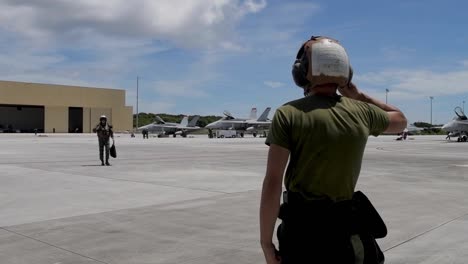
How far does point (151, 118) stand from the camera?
438ft

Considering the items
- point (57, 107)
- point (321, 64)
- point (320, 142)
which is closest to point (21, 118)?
point (57, 107)

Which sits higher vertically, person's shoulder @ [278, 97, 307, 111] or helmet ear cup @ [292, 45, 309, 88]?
helmet ear cup @ [292, 45, 309, 88]

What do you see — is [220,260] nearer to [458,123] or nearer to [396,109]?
[396,109]

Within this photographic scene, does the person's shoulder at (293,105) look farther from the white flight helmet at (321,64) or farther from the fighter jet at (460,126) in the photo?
the fighter jet at (460,126)

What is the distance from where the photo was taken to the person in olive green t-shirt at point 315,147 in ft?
7.59

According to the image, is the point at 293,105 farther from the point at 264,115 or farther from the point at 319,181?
the point at 264,115

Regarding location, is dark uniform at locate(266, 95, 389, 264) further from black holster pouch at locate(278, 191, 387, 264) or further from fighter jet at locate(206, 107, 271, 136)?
fighter jet at locate(206, 107, 271, 136)

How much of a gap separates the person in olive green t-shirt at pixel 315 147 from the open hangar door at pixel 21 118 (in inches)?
3812

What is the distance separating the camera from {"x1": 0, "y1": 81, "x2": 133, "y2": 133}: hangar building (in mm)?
89188

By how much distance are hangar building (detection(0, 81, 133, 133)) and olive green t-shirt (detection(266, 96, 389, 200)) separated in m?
93.0

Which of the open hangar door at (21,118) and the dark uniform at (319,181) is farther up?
the open hangar door at (21,118)

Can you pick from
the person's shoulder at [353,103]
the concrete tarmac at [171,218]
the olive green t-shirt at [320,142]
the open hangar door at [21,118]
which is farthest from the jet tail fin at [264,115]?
the olive green t-shirt at [320,142]

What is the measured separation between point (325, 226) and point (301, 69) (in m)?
0.78

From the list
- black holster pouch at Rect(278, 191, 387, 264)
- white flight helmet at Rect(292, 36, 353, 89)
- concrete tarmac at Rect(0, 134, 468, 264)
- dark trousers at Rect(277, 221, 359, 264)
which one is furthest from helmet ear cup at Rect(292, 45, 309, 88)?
concrete tarmac at Rect(0, 134, 468, 264)
